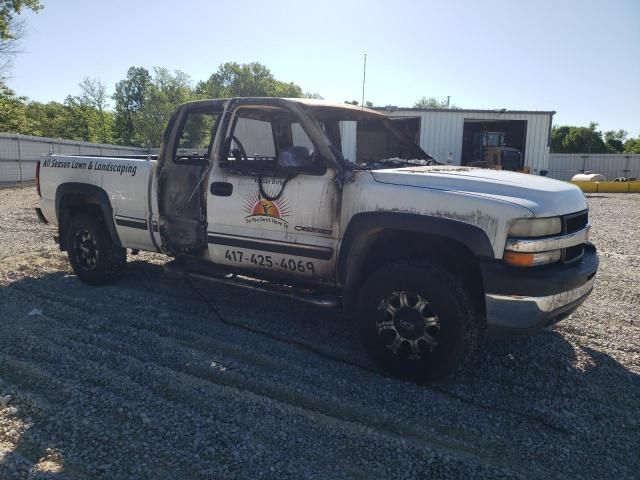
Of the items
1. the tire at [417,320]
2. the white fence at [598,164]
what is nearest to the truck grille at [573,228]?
the tire at [417,320]

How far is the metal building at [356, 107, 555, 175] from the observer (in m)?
21.0

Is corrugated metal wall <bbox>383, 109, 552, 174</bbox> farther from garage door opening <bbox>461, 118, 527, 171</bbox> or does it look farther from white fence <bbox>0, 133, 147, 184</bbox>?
white fence <bbox>0, 133, 147, 184</bbox>

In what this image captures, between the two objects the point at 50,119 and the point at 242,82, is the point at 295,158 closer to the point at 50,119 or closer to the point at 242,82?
the point at 50,119

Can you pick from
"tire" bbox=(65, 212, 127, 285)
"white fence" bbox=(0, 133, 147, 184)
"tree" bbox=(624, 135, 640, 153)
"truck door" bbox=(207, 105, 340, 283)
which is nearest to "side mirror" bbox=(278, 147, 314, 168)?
"truck door" bbox=(207, 105, 340, 283)

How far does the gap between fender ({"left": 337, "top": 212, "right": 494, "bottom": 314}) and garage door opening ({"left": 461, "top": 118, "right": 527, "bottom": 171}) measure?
17.2m

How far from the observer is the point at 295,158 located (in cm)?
378

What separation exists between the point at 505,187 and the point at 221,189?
2.40 meters

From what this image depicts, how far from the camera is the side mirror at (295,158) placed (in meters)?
3.78

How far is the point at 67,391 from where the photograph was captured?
3115 mm

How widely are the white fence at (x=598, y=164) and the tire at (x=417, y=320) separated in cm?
3402

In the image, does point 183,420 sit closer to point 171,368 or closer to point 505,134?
point 171,368

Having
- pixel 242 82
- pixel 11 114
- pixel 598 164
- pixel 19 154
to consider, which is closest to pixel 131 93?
pixel 242 82

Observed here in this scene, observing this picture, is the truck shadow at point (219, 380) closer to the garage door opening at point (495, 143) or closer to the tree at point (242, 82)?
the garage door opening at point (495, 143)

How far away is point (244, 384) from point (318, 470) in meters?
1.05
